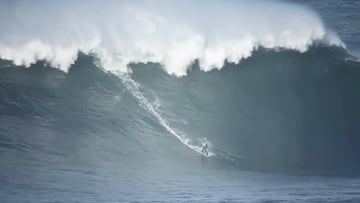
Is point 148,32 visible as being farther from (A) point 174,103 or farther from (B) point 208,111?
(B) point 208,111

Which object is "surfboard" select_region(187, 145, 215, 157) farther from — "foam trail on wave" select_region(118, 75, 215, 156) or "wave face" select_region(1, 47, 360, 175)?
"wave face" select_region(1, 47, 360, 175)

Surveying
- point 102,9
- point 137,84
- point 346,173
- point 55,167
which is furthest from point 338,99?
point 55,167

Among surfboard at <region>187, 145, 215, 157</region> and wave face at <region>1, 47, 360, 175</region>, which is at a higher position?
wave face at <region>1, 47, 360, 175</region>

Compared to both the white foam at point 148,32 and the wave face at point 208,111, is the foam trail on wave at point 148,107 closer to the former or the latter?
the wave face at point 208,111

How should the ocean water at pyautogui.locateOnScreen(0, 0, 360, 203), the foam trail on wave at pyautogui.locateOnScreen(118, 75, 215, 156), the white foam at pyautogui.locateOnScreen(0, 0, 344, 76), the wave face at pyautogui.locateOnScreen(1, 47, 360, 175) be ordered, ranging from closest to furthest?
the ocean water at pyautogui.locateOnScreen(0, 0, 360, 203), the wave face at pyautogui.locateOnScreen(1, 47, 360, 175), the foam trail on wave at pyautogui.locateOnScreen(118, 75, 215, 156), the white foam at pyautogui.locateOnScreen(0, 0, 344, 76)

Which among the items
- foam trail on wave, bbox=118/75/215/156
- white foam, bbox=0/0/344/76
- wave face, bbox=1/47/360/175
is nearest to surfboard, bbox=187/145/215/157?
foam trail on wave, bbox=118/75/215/156

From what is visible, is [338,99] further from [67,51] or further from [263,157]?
[67,51]
